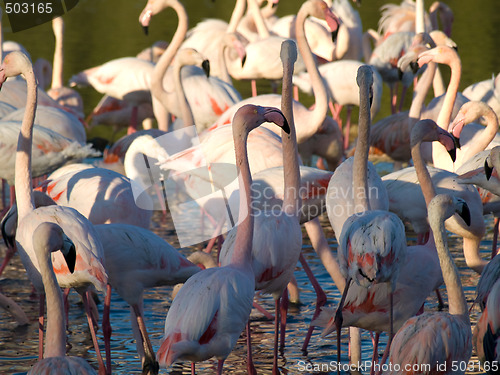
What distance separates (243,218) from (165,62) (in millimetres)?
4364

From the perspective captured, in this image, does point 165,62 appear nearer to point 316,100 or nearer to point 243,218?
point 316,100

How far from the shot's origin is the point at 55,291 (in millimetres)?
3809

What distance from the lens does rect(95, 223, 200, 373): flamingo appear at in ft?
15.2

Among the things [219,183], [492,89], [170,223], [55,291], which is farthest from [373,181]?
[492,89]

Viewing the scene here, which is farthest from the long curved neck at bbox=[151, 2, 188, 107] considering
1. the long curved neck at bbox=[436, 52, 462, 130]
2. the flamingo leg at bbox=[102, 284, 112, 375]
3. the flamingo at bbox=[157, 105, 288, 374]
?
the flamingo at bbox=[157, 105, 288, 374]

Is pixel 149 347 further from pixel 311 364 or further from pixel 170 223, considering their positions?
pixel 170 223

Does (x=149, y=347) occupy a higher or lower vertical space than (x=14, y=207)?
lower

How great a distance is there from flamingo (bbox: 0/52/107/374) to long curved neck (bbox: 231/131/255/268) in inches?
28.6

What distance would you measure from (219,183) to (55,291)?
2.46 m

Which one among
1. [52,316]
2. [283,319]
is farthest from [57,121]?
[52,316]

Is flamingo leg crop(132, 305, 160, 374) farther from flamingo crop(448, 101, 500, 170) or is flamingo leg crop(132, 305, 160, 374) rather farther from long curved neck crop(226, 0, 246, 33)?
long curved neck crop(226, 0, 246, 33)

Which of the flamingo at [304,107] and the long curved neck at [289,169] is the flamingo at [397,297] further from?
the flamingo at [304,107]

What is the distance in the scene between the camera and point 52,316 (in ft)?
12.3

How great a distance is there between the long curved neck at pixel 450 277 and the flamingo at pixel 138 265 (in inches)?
57.9
